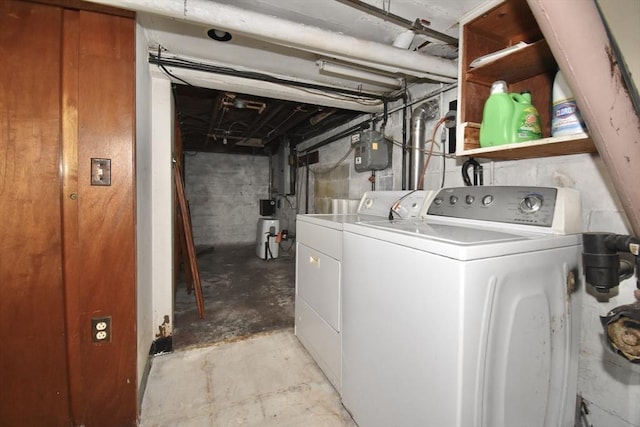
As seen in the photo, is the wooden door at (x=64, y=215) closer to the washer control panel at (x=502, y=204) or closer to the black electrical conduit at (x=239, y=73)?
the black electrical conduit at (x=239, y=73)

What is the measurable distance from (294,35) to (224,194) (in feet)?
17.7

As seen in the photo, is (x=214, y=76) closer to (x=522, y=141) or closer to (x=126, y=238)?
(x=126, y=238)

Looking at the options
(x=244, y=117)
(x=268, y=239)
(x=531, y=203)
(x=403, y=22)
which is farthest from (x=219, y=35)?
(x=268, y=239)

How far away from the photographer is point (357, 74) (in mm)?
1940

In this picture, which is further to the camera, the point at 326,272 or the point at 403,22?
the point at 326,272

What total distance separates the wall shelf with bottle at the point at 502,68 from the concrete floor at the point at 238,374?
1641mm

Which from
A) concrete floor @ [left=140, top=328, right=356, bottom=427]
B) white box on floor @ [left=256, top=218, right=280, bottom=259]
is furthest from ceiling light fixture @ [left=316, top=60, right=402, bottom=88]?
white box on floor @ [left=256, top=218, right=280, bottom=259]

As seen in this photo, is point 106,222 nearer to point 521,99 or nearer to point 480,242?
point 480,242

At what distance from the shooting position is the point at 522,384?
3.05ft

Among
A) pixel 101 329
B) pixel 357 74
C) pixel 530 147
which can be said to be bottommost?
pixel 101 329

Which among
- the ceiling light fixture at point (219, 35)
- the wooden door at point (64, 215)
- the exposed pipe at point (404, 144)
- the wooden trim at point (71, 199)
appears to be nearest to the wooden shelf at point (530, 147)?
the exposed pipe at point (404, 144)

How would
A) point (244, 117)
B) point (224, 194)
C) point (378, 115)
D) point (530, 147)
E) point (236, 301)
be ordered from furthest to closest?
1. point (224, 194)
2. point (244, 117)
3. point (236, 301)
4. point (378, 115)
5. point (530, 147)

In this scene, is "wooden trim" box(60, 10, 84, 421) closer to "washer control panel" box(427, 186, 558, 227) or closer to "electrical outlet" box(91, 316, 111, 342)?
"electrical outlet" box(91, 316, 111, 342)

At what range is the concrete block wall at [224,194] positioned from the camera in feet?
19.8
